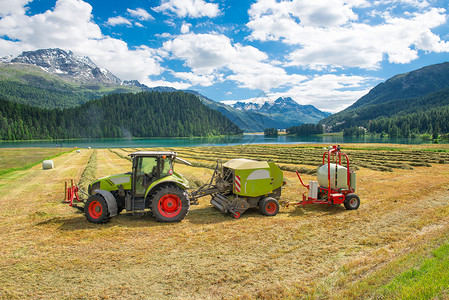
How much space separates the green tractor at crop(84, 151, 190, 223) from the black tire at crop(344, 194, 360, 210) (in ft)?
23.2

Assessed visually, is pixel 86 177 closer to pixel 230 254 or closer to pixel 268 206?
pixel 268 206

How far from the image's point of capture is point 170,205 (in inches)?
393

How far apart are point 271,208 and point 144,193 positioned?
5.21m

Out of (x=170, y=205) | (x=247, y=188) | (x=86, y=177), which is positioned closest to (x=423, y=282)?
(x=247, y=188)

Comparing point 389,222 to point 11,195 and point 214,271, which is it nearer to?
point 214,271

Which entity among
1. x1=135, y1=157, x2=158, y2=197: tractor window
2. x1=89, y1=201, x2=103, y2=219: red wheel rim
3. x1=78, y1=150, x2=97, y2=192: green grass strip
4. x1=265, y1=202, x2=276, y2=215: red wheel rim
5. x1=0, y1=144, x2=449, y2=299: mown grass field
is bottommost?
x1=0, y1=144, x2=449, y2=299: mown grass field

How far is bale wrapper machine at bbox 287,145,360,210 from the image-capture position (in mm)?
11570

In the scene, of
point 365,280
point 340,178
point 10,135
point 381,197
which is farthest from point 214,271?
point 10,135

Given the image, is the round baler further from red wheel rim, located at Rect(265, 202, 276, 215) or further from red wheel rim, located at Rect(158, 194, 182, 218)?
red wheel rim, located at Rect(158, 194, 182, 218)

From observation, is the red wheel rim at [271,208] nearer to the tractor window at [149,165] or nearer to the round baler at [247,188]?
the round baler at [247,188]

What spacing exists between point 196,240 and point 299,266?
3.28m

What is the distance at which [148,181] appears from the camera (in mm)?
10117

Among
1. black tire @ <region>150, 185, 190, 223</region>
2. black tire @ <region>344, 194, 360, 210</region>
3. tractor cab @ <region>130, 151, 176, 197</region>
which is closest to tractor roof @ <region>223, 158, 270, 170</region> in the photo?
black tire @ <region>150, 185, 190, 223</region>

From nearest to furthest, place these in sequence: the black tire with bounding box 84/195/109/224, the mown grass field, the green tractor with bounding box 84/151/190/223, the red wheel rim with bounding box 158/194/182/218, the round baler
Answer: the mown grass field → the black tire with bounding box 84/195/109/224 → the green tractor with bounding box 84/151/190/223 → the red wheel rim with bounding box 158/194/182/218 → the round baler
